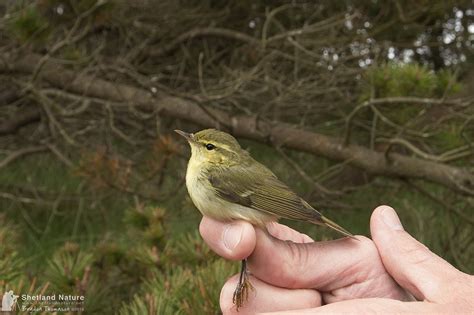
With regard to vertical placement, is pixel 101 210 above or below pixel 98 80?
below

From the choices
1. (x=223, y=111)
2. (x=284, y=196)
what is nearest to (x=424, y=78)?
(x=223, y=111)

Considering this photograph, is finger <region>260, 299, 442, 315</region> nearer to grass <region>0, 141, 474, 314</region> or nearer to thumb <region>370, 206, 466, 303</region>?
thumb <region>370, 206, 466, 303</region>

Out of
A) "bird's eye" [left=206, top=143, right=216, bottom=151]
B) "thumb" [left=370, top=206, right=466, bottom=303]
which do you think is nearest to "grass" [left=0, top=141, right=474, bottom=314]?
"bird's eye" [left=206, top=143, right=216, bottom=151]

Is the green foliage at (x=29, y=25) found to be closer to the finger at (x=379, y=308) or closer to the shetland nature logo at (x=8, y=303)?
the shetland nature logo at (x=8, y=303)

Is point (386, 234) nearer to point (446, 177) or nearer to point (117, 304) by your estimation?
point (117, 304)

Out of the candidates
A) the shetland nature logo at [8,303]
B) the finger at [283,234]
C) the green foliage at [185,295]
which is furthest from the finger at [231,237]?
the shetland nature logo at [8,303]

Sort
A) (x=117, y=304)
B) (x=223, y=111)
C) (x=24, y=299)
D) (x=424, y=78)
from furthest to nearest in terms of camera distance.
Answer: (x=223, y=111) → (x=424, y=78) → (x=117, y=304) → (x=24, y=299)
